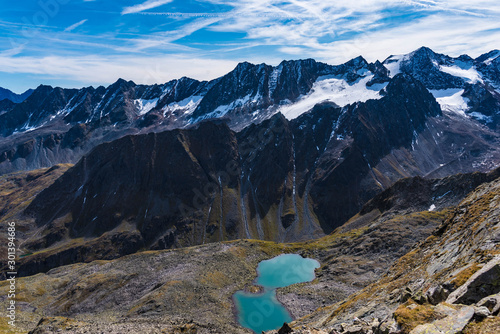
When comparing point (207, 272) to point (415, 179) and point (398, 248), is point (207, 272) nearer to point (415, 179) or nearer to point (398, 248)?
point (398, 248)

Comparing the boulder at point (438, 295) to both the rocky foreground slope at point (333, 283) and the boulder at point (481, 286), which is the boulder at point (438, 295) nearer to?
the rocky foreground slope at point (333, 283)

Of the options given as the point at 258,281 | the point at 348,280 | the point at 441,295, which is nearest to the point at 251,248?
the point at 258,281

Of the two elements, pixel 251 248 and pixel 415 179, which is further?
pixel 415 179

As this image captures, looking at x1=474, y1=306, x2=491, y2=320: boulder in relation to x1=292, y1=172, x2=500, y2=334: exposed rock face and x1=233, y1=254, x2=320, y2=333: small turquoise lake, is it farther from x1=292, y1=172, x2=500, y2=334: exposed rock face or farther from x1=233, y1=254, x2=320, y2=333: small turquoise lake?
x1=233, y1=254, x2=320, y2=333: small turquoise lake

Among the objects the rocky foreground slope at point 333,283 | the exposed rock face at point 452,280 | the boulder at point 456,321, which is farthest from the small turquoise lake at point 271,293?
the boulder at point 456,321

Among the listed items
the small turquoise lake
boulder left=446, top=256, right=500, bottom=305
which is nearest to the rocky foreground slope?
boulder left=446, top=256, right=500, bottom=305

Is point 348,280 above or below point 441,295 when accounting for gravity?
below
